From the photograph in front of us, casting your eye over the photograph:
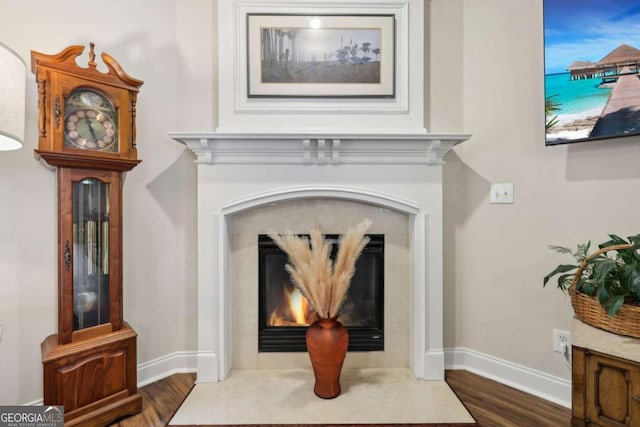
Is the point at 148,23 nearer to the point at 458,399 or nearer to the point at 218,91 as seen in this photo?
the point at 218,91

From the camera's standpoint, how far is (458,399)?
6.16ft

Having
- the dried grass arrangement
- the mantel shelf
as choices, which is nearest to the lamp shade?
the mantel shelf

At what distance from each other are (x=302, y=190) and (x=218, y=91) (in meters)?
0.86

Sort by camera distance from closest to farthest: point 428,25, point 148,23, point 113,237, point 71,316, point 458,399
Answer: point 71,316, point 113,237, point 458,399, point 148,23, point 428,25

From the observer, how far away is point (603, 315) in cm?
136

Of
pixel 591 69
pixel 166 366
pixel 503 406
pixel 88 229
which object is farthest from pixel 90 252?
pixel 591 69

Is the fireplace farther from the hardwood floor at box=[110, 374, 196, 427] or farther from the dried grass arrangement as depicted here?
the hardwood floor at box=[110, 374, 196, 427]

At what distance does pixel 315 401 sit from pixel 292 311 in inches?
23.4

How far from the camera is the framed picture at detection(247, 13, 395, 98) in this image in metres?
2.15

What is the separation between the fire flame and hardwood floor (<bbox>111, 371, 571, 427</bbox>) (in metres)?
0.66

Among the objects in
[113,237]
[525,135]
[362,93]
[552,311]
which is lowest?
[552,311]

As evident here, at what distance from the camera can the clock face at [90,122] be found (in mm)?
1597

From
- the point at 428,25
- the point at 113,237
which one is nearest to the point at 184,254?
the point at 113,237

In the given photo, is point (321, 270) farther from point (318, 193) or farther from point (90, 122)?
point (90, 122)
